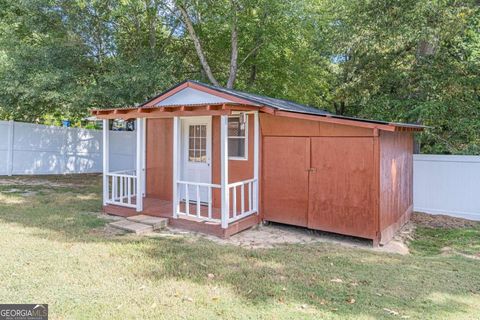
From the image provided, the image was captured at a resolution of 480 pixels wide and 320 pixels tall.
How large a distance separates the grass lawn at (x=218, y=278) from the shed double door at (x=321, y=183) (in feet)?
1.95

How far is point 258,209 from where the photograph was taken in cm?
669

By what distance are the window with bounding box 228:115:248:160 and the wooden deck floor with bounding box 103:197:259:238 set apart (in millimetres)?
1204

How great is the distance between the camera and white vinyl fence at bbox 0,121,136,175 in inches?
456

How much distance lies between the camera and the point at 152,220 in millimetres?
6262

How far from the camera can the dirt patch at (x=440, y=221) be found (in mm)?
7148

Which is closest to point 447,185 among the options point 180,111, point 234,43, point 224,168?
point 224,168

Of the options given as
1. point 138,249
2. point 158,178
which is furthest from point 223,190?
point 158,178

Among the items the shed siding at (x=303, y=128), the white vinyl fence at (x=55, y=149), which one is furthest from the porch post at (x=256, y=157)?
the white vinyl fence at (x=55, y=149)

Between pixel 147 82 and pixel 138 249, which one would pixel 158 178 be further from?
pixel 147 82

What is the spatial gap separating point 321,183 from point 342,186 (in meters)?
0.37

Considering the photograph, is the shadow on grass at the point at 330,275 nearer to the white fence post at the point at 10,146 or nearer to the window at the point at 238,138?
the window at the point at 238,138

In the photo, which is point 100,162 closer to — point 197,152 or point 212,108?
point 197,152

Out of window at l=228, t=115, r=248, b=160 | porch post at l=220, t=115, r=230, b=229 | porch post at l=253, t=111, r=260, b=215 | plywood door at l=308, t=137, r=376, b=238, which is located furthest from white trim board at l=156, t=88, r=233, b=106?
plywood door at l=308, t=137, r=376, b=238

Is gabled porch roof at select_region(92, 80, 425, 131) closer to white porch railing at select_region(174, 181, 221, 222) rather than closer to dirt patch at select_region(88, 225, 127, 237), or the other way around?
white porch railing at select_region(174, 181, 221, 222)
